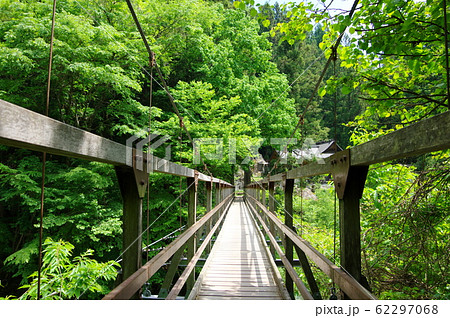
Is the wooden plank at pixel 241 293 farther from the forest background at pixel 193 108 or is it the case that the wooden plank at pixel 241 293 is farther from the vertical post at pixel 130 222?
the vertical post at pixel 130 222

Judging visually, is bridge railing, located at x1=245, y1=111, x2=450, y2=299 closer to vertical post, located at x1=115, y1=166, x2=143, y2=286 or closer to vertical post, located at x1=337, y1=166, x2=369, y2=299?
vertical post, located at x1=337, y1=166, x2=369, y2=299

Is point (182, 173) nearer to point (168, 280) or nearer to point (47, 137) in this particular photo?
point (168, 280)

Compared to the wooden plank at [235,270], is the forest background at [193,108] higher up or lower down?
higher up

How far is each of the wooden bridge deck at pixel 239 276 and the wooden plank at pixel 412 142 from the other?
1.84m

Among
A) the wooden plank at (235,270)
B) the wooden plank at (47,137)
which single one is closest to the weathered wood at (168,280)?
the wooden plank at (235,270)

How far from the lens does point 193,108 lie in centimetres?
911

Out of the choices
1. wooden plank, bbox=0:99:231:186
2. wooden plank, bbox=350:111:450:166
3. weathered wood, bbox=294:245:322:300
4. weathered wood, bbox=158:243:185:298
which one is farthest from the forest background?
wooden plank, bbox=0:99:231:186

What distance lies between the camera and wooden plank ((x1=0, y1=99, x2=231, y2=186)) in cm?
69

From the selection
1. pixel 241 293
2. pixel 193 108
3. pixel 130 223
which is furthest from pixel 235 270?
pixel 193 108

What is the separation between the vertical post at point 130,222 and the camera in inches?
55.8

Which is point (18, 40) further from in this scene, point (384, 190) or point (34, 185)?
point (384, 190)

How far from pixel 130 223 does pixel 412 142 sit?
4.23 feet

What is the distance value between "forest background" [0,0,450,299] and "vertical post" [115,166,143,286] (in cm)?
65

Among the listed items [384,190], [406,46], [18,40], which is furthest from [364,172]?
[18,40]
